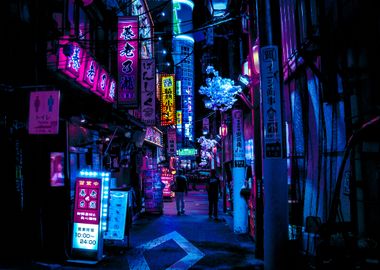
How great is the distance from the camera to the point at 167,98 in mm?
25938

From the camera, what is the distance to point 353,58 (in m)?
5.45

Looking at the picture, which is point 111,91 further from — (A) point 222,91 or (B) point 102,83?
(A) point 222,91

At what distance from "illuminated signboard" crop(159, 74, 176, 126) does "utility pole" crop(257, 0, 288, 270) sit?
1912 cm

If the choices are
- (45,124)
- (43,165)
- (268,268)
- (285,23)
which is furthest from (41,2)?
(268,268)

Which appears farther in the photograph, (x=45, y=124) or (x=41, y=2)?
(x=41, y=2)

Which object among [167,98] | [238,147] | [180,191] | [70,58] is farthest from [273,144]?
[167,98]

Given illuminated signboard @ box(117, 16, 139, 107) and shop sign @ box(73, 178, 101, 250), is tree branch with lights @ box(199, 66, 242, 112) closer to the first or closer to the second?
illuminated signboard @ box(117, 16, 139, 107)

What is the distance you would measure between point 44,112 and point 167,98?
1744 centimetres

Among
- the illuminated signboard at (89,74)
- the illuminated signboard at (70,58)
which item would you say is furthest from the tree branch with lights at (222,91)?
the illuminated signboard at (70,58)

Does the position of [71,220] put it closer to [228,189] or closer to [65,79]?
[65,79]

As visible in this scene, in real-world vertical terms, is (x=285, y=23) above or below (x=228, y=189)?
above

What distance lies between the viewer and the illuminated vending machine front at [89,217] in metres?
9.26

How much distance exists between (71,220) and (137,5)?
54.9 ft

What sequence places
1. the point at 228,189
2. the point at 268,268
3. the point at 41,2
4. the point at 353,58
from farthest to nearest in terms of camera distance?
1. the point at 228,189
2. the point at 41,2
3. the point at 268,268
4. the point at 353,58
